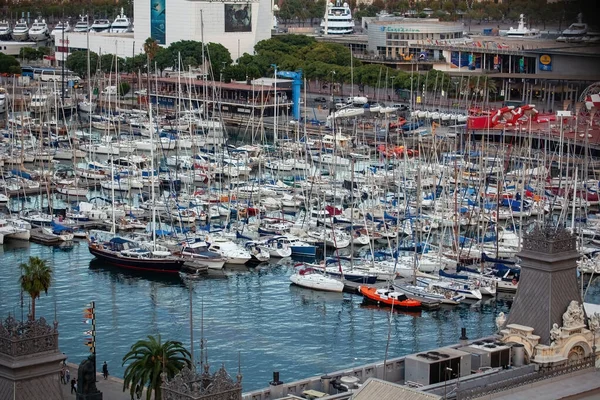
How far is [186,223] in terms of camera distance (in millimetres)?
58594

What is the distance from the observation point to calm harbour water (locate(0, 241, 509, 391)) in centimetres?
4109

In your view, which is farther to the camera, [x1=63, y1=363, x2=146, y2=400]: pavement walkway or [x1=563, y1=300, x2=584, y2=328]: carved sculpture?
[x1=63, y1=363, x2=146, y2=400]: pavement walkway

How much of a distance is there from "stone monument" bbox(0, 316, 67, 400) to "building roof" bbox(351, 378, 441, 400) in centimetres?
484

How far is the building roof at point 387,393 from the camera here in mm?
23781

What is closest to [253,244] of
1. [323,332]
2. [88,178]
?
[323,332]

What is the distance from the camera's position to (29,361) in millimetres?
22281

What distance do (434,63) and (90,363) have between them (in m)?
74.4

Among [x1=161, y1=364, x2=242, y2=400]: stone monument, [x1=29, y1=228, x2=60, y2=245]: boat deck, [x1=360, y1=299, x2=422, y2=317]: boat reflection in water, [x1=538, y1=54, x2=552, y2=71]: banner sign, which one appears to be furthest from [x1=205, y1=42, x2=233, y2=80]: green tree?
[x1=161, y1=364, x2=242, y2=400]: stone monument

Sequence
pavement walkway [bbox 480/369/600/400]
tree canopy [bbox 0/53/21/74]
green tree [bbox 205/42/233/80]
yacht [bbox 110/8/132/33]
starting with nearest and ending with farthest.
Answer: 1. pavement walkway [bbox 480/369/600/400]
2. green tree [bbox 205/42/233/80]
3. tree canopy [bbox 0/53/21/74]
4. yacht [bbox 110/8/132/33]

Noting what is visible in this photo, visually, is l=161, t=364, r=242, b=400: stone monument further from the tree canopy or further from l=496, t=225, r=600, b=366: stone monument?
the tree canopy

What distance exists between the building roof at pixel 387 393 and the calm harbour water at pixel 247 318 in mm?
13656

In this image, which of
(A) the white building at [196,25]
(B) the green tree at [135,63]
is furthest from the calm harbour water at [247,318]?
(A) the white building at [196,25]

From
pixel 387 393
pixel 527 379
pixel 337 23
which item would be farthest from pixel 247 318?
pixel 337 23

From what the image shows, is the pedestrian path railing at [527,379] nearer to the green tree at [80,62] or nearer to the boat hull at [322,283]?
the boat hull at [322,283]
